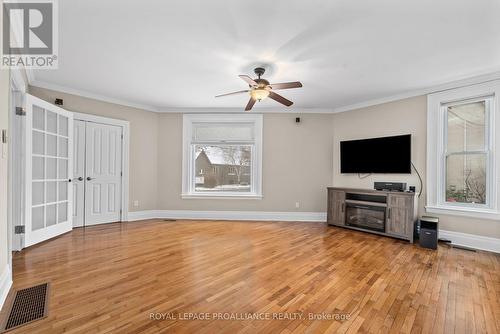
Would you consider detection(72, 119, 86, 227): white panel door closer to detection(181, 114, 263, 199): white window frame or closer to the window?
detection(181, 114, 263, 199): white window frame

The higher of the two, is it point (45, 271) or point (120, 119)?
point (120, 119)

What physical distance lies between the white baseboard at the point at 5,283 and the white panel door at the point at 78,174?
241 centimetres

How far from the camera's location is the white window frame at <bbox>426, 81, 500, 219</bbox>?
3381mm

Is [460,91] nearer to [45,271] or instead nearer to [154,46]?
[154,46]

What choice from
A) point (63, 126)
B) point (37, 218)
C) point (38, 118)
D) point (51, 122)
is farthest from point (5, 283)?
point (63, 126)

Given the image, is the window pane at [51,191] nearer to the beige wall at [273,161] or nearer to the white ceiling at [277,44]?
the beige wall at [273,161]

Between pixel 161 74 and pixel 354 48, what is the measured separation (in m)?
2.73

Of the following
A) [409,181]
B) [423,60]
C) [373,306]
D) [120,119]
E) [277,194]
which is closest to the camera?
[373,306]

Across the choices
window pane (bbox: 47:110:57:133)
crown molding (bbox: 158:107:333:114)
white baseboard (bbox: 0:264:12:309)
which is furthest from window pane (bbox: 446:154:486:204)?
window pane (bbox: 47:110:57:133)

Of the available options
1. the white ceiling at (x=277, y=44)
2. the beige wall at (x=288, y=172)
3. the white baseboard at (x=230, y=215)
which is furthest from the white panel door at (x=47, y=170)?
the beige wall at (x=288, y=172)

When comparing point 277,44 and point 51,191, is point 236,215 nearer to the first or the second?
point 51,191

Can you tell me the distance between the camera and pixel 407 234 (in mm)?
3812

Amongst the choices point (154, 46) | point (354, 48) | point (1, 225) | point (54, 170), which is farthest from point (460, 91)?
point (54, 170)

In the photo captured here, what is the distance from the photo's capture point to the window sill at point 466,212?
3.37 meters
